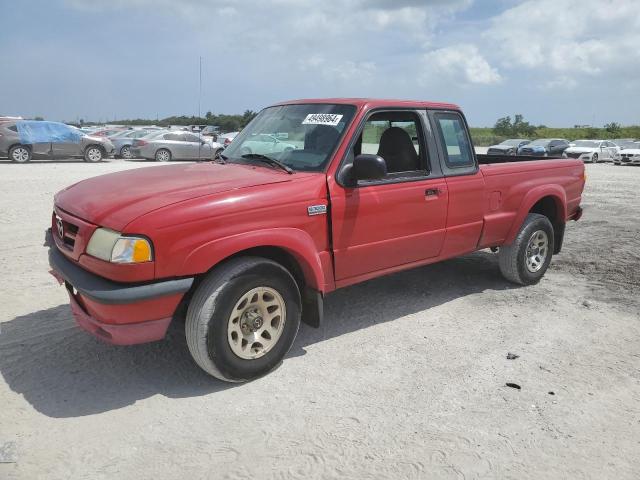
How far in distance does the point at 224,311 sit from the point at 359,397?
1021 millimetres

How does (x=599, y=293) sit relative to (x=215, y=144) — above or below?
below

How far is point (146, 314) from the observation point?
10.3 feet

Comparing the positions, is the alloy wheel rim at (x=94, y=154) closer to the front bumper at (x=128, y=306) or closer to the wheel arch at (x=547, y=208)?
the wheel arch at (x=547, y=208)

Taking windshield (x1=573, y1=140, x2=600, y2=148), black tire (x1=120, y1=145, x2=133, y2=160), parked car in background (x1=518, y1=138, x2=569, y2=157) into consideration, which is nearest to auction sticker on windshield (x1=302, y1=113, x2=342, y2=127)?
black tire (x1=120, y1=145, x2=133, y2=160)

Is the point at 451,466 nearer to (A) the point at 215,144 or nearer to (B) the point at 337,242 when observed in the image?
(B) the point at 337,242

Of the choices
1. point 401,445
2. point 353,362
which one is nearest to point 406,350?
point 353,362

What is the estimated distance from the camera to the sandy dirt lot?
9.05ft

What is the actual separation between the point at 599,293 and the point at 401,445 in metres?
3.64

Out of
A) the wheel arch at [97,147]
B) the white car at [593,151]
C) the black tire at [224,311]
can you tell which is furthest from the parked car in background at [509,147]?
the black tire at [224,311]

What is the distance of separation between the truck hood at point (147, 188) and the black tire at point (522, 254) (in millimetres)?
2845

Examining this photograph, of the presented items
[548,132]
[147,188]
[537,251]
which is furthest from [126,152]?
[548,132]

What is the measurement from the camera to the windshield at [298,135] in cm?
408

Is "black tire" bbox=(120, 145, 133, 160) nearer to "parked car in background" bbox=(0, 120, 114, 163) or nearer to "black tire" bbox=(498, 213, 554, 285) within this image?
"parked car in background" bbox=(0, 120, 114, 163)

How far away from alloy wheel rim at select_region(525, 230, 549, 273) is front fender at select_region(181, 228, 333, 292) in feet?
9.13
